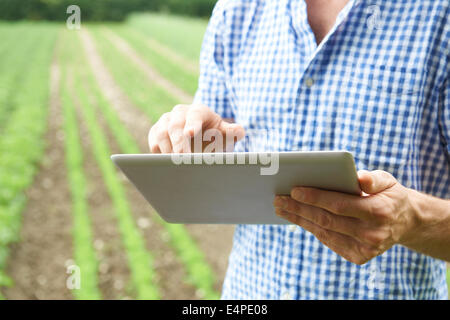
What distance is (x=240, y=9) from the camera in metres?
1.18

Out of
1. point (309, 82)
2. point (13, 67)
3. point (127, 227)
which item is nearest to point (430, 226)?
point (309, 82)

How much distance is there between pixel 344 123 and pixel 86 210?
3.34 metres

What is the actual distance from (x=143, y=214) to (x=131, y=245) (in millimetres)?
636

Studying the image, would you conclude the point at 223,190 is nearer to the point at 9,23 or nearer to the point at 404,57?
the point at 404,57

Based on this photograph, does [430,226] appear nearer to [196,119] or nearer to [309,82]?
[309,82]

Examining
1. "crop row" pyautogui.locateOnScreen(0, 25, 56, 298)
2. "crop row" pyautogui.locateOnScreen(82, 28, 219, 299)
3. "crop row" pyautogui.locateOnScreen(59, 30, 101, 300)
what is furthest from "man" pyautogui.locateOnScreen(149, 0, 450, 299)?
"crop row" pyautogui.locateOnScreen(0, 25, 56, 298)

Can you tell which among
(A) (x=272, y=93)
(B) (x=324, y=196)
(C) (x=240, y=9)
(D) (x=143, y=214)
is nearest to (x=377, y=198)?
(B) (x=324, y=196)

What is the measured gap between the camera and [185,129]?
95 centimetres

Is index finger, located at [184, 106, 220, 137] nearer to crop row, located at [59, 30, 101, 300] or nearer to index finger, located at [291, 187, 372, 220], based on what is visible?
index finger, located at [291, 187, 372, 220]

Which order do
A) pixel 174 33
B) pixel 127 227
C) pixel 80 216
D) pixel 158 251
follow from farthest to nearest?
pixel 174 33, pixel 80 216, pixel 127 227, pixel 158 251

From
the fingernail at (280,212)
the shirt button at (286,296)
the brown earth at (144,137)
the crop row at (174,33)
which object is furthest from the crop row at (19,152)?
the crop row at (174,33)

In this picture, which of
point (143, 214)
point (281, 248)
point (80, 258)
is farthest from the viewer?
point (143, 214)

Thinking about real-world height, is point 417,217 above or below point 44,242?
above

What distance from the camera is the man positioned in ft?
3.01
